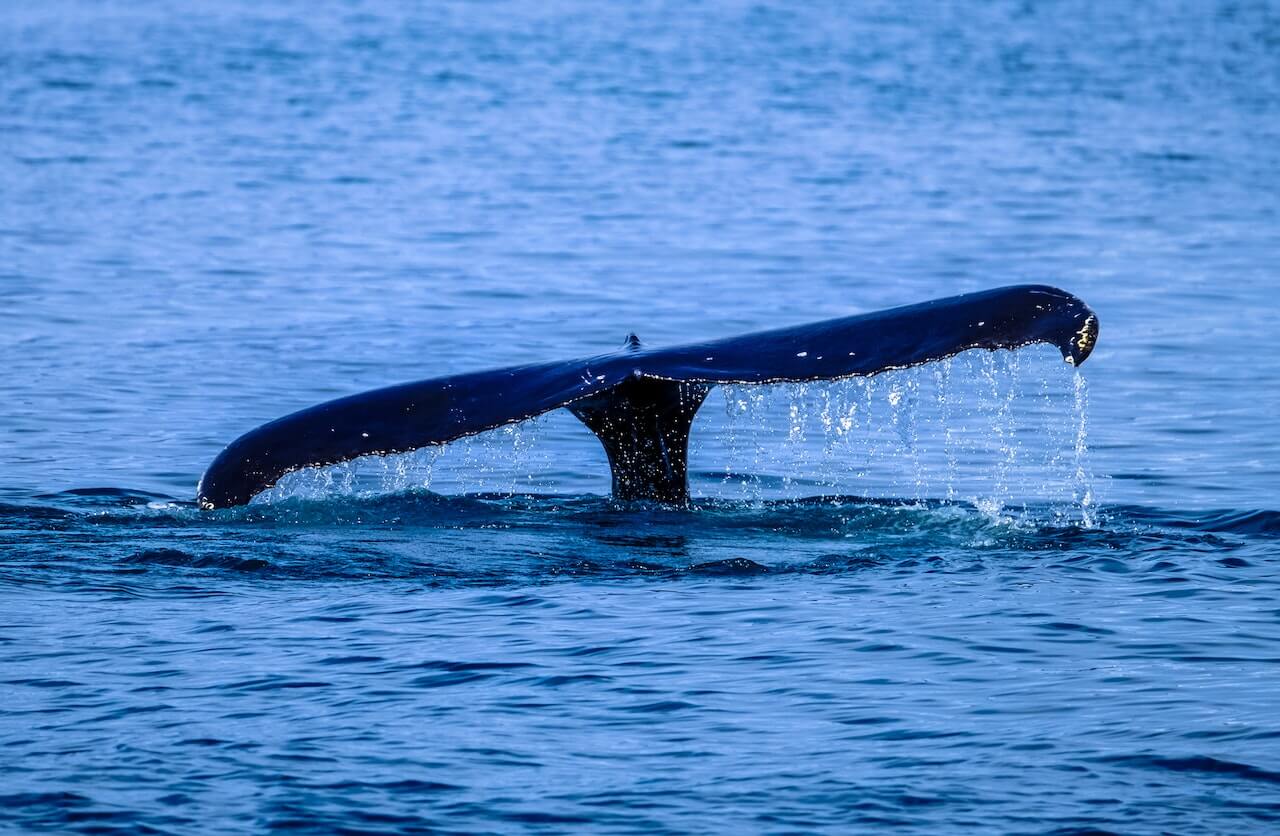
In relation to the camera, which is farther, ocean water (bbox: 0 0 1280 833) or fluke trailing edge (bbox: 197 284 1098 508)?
fluke trailing edge (bbox: 197 284 1098 508)

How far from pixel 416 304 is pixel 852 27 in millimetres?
39645

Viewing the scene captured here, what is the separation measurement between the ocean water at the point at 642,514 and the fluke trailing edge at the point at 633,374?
49 cm

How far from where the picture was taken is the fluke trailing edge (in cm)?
847

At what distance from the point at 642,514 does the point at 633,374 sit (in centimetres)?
159

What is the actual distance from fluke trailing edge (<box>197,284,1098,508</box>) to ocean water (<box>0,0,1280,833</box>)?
49 centimetres

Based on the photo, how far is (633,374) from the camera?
9.05 m

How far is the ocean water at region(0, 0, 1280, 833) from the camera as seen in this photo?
7.32 metres

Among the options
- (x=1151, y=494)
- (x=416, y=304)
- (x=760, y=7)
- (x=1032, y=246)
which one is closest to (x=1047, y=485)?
(x=1151, y=494)

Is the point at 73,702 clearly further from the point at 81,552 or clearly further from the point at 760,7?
the point at 760,7

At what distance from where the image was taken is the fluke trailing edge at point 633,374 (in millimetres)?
8469

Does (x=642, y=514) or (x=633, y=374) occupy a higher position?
(x=633, y=374)

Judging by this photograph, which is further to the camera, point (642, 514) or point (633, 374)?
point (642, 514)

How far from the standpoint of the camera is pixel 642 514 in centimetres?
1049

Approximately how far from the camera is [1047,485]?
486 inches
